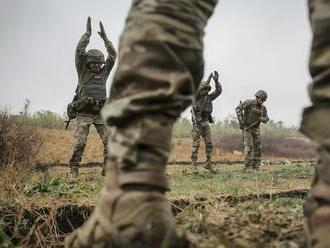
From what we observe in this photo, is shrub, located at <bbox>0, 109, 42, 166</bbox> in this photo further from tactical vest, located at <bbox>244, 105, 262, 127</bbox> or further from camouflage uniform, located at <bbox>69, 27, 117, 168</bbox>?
tactical vest, located at <bbox>244, 105, 262, 127</bbox>

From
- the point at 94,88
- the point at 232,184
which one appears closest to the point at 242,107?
the point at 94,88

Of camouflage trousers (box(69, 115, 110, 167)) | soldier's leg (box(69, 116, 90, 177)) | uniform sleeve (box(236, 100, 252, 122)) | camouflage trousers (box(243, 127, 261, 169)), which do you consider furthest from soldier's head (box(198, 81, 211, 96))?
soldier's leg (box(69, 116, 90, 177))

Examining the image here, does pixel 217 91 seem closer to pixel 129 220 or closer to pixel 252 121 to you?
pixel 252 121

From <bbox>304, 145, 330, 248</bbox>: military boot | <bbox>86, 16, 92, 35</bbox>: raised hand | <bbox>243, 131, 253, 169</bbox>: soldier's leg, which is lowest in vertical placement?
<bbox>304, 145, 330, 248</bbox>: military boot

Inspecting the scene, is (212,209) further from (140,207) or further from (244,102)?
(244,102)

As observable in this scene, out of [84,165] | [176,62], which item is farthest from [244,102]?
[176,62]

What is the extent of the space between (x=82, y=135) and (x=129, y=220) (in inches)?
312

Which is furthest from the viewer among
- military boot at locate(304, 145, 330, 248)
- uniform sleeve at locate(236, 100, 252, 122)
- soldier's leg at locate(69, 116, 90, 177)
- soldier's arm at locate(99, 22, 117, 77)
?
uniform sleeve at locate(236, 100, 252, 122)

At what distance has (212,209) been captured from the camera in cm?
217

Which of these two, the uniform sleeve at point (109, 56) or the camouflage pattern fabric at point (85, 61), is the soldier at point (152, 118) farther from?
the uniform sleeve at point (109, 56)

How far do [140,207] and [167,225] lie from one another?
8cm

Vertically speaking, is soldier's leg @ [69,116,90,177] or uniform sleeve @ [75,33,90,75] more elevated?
uniform sleeve @ [75,33,90,75]

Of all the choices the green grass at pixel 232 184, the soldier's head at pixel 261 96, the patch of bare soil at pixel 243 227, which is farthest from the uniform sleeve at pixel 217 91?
the patch of bare soil at pixel 243 227

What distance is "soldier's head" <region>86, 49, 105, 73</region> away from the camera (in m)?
9.09
